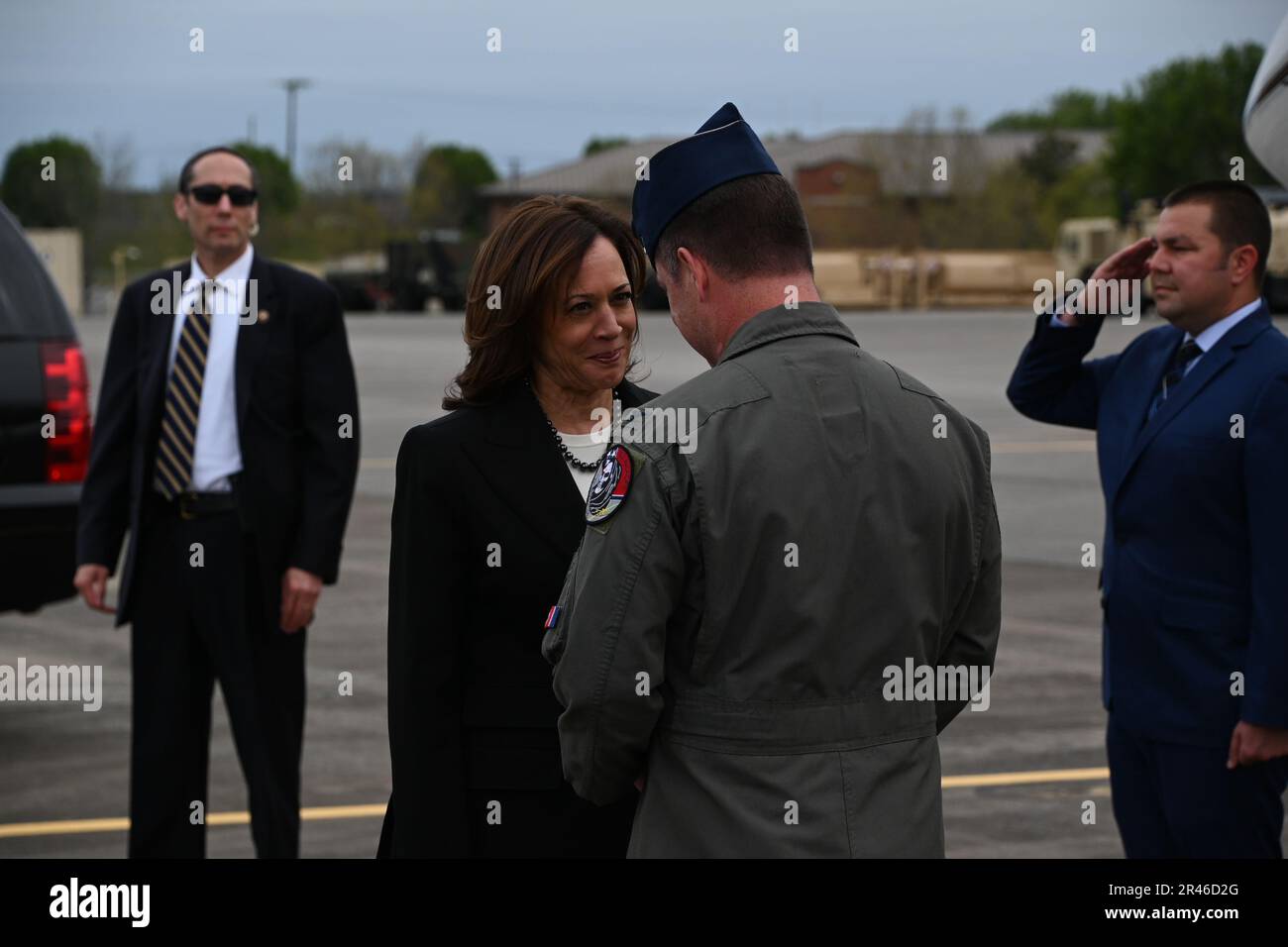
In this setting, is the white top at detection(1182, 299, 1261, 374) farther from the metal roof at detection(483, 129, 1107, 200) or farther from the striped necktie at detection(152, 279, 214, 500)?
the metal roof at detection(483, 129, 1107, 200)

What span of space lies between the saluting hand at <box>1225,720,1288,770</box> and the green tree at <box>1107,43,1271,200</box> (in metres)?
87.5

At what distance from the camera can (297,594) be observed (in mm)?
5309

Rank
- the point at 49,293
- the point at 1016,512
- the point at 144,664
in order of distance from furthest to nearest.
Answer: the point at 1016,512 < the point at 49,293 < the point at 144,664

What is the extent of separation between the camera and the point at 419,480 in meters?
3.30

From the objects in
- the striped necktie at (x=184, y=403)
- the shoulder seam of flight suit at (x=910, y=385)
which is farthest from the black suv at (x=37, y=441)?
the shoulder seam of flight suit at (x=910, y=385)

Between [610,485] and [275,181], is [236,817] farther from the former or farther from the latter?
[275,181]

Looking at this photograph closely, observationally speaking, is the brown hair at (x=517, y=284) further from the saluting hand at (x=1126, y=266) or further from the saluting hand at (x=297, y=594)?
the saluting hand at (x=297, y=594)

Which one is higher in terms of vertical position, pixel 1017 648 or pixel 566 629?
pixel 566 629

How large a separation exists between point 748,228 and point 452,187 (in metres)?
114

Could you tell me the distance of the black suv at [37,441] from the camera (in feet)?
22.6

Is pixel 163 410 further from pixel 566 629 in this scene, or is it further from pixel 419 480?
pixel 566 629

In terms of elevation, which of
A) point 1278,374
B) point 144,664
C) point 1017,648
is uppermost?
point 1278,374
